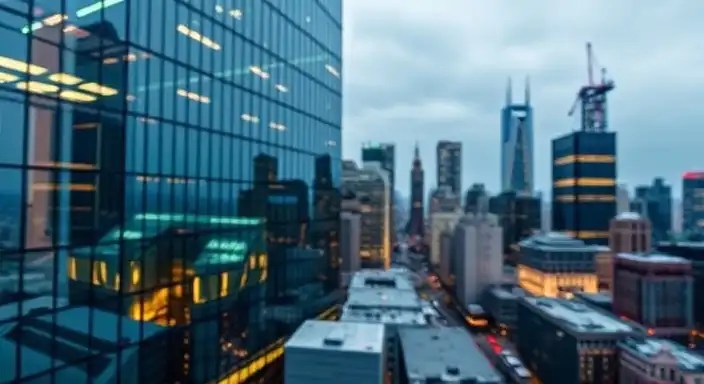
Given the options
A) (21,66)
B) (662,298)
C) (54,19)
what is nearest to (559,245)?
(662,298)

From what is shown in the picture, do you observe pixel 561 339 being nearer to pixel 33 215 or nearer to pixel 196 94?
pixel 196 94

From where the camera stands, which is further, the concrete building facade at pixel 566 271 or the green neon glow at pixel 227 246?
the concrete building facade at pixel 566 271

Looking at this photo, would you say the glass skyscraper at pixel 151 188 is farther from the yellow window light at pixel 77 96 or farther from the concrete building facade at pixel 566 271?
the concrete building facade at pixel 566 271

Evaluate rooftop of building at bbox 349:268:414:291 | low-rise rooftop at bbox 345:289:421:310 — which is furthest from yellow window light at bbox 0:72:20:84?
rooftop of building at bbox 349:268:414:291

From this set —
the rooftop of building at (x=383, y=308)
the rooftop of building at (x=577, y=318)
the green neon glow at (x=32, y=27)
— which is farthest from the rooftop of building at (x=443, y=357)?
the green neon glow at (x=32, y=27)

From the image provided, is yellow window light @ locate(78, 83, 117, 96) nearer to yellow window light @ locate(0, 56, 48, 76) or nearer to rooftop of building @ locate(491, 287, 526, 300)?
yellow window light @ locate(0, 56, 48, 76)

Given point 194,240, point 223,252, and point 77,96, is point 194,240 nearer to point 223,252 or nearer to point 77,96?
point 223,252

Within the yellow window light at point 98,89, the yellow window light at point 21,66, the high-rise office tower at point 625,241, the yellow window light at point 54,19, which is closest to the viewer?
the yellow window light at point 21,66
